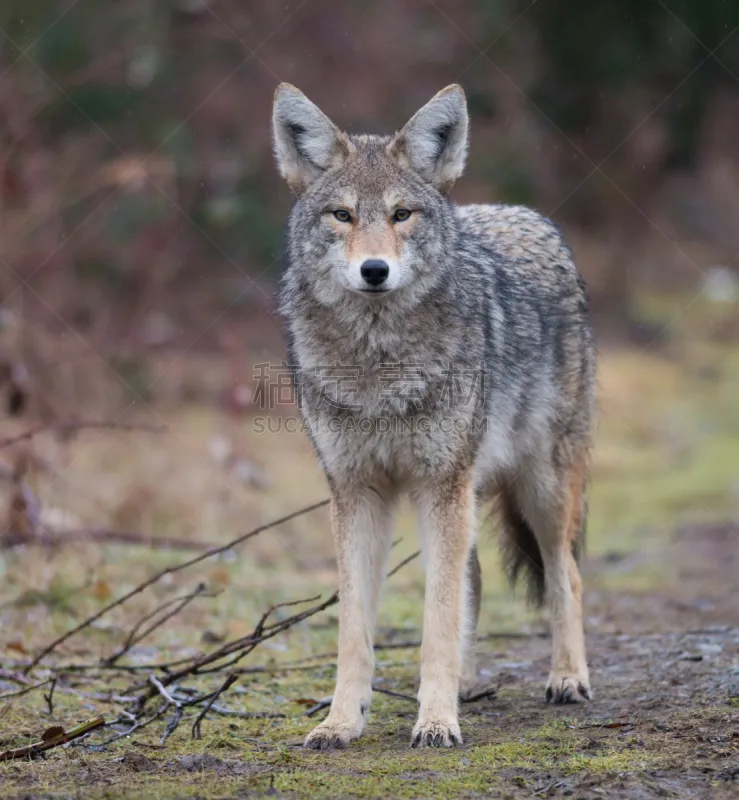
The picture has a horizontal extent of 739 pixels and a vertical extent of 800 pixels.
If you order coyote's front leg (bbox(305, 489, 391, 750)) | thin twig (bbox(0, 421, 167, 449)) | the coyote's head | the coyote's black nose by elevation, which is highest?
the coyote's head

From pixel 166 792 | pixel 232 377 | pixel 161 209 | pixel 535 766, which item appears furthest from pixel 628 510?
pixel 166 792

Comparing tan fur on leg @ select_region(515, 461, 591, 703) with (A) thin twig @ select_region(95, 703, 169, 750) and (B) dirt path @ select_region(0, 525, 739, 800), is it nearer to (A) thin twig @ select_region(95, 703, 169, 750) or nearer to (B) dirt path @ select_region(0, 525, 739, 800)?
(B) dirt path @ select_region(0, 525, 739, 800)

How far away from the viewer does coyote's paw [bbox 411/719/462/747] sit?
4094 mm

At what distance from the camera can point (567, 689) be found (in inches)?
194

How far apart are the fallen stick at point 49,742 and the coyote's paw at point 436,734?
115 cm

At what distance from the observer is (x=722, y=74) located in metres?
18.1

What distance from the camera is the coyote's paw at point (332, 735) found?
4.11m

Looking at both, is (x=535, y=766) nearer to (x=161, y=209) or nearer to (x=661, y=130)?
(x=161, y=209)

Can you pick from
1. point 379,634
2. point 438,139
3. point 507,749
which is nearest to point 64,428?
point 379,634

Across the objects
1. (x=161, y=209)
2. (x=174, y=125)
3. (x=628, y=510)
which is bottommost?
(x=628, y=510)

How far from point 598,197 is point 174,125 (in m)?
8.01

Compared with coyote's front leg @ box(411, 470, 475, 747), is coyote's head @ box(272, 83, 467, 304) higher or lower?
higher

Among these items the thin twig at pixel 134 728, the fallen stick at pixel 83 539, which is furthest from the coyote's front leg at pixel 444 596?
the fallen stick at pixel 83 539

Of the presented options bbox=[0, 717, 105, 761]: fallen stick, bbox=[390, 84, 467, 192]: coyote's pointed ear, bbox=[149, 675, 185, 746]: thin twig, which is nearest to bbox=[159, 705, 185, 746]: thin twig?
bbox=[149, 675, 185, 746]: thin twig
